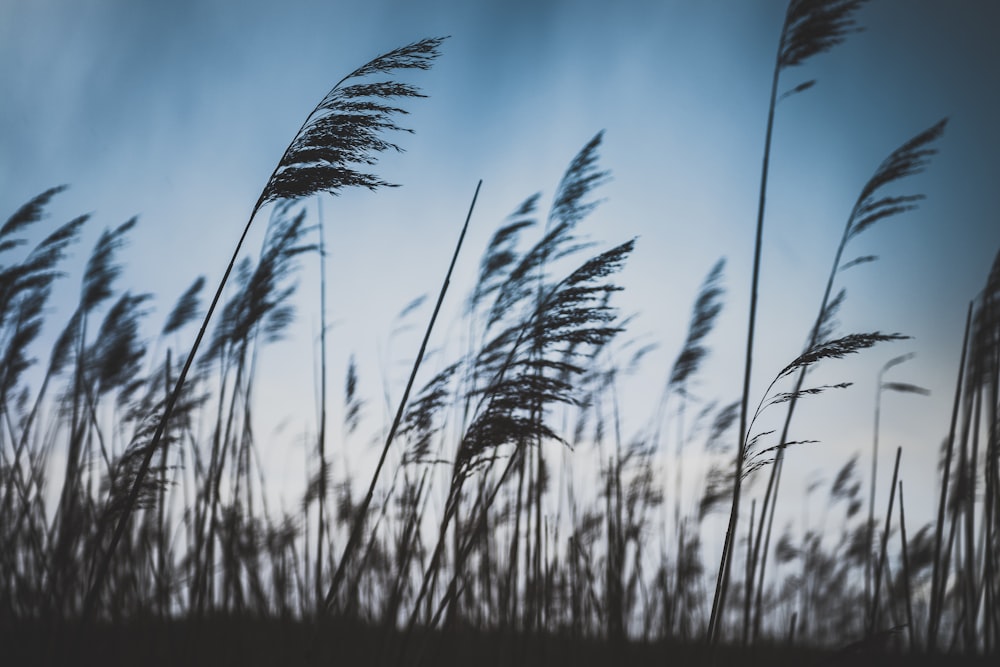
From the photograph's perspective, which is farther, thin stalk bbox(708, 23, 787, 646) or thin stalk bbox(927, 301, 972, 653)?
thin stalk bbox(927, 301, 972, 653)

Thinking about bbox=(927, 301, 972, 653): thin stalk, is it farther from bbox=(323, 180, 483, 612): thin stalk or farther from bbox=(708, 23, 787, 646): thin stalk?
bbox=(323, 180, 483, 612): thin stalk

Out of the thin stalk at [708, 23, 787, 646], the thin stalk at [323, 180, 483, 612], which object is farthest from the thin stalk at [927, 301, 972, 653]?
the thin stalk at [323, 180, 483, 612]

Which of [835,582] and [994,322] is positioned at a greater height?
[994,322]

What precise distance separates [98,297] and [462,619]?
2.54 m

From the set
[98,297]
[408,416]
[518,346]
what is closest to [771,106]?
[518,346]

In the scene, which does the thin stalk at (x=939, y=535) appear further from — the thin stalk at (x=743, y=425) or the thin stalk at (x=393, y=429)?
the thin stalk at (x=393, y=429)

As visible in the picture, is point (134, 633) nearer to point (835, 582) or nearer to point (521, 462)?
point (521, 462)

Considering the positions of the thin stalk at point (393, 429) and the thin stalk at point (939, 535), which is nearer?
the thin stalk at point (393, 429)

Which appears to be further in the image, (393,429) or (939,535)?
(939,535)

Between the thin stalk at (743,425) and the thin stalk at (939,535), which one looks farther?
the thin stalk at (939,535)

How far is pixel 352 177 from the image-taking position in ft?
4.97

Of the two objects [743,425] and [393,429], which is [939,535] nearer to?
[743,425]

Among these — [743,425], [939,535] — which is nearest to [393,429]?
[743,425]

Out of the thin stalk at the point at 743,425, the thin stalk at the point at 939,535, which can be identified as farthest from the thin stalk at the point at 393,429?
the thin stalk at the point at 939,535
